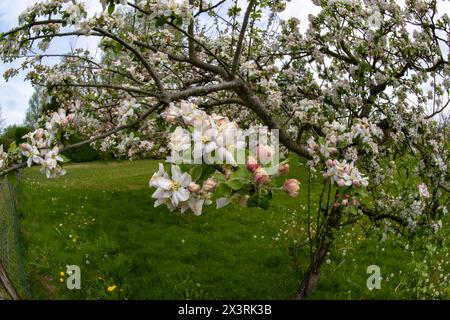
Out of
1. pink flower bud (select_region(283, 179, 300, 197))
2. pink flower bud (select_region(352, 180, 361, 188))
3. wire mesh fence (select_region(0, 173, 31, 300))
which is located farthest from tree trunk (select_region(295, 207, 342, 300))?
pink flower bud (select_region(283, 179, 300, 197))

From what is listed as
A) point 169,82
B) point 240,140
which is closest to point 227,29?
point 169,82

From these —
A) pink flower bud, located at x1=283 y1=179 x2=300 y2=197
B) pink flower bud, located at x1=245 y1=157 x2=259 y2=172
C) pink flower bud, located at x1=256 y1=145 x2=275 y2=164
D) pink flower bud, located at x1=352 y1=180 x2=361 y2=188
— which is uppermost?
pink flower bud, located at x1=256 y1=145 x2=275 y2=164

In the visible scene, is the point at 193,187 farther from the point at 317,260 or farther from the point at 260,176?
the point at 317,260

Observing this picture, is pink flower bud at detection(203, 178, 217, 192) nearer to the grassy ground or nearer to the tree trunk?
the tree trunk

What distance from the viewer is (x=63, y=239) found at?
7.13 m

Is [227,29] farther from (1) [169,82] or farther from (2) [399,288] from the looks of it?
(2) [399,288]

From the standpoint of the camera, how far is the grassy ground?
17.7ft

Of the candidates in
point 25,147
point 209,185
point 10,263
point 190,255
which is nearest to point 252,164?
point 209,185

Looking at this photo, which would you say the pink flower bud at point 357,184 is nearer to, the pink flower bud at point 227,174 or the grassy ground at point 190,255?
the pink flower bud at point 227,174

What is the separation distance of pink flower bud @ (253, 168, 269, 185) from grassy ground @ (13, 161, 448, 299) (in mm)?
3577

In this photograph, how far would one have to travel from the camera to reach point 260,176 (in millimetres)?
1608

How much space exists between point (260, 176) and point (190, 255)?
16.6 feet

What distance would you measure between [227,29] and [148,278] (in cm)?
382

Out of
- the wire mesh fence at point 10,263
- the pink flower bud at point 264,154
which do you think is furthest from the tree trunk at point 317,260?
the pink flower bud at point 264,154
